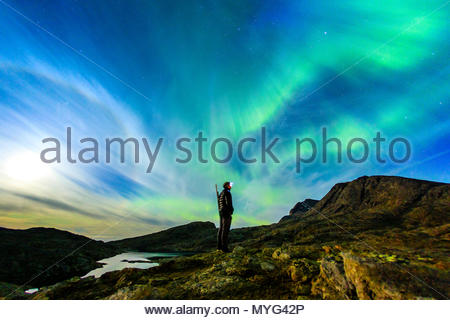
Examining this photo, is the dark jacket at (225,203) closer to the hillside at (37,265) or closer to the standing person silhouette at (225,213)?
the standing person silhouette at (225,213)

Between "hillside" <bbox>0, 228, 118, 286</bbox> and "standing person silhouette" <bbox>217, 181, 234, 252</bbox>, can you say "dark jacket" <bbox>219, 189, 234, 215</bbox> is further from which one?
"hillside" <bbox>0, 228, 118, 286</bbox>

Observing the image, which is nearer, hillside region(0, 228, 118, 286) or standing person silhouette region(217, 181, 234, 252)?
standing person silhouette region(217, 181, 234, 252)

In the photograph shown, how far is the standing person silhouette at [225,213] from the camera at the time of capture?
1129 centimetres

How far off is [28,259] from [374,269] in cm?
3387

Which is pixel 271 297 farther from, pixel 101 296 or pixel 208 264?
pixel 101 296

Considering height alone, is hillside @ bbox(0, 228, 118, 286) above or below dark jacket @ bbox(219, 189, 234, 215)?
below

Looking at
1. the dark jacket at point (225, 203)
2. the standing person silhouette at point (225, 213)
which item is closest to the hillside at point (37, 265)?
the standing person silhouette at point (225, 213)

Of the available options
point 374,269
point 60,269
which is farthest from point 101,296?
point 60,269

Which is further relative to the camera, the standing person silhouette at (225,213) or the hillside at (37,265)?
the hillside at (37,265)

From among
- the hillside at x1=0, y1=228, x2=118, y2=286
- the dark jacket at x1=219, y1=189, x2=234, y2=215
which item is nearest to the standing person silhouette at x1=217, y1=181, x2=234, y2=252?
the dark jacket at x1=219, y1=189, x2=234, y2=215

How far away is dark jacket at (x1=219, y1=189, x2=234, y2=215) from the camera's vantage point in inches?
445

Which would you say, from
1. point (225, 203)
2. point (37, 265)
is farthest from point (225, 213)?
point (37, 265)

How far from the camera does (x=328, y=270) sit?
5996mm

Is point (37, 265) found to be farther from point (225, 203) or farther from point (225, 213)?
point (225, 203)
